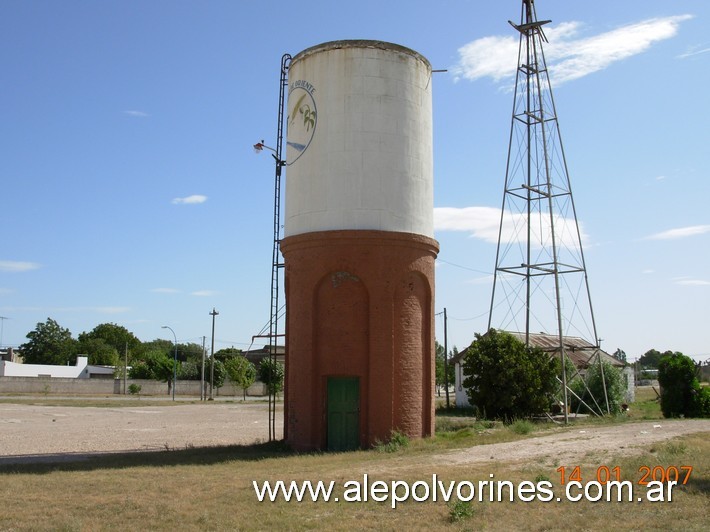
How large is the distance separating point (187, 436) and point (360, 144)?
13236mm

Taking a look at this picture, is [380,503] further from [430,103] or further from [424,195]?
[430,103]

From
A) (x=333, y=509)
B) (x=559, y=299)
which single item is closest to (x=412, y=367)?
(x=333, y=509)

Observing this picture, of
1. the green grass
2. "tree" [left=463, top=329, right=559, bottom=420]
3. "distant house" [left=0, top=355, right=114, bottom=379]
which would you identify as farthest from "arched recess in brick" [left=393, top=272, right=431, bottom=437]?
"distant house" [left=0, top=355, right=114, bottom=379]

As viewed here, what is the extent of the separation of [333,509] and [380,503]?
88cm

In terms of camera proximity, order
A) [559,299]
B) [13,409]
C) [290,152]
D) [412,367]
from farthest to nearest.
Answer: [13,409] → [559,299] → [290,152] → [412,367]

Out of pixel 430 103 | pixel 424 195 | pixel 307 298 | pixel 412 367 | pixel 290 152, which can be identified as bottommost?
pixel 412 367

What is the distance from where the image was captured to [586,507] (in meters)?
11.2

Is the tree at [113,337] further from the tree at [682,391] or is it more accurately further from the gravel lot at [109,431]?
the tree at [682,391]

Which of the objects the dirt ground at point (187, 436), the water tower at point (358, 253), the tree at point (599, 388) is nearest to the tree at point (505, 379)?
the dirt ground at point (187, 436)

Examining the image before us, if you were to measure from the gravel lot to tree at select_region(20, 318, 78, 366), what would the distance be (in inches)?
2827

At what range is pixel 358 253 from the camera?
20.1 m

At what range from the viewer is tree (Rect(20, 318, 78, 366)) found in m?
109

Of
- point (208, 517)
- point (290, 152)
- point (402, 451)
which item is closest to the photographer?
point (208, 517)

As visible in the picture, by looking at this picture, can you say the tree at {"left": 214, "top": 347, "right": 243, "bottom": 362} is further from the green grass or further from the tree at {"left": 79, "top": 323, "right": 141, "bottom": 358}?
the green grass
